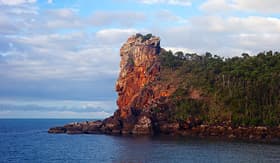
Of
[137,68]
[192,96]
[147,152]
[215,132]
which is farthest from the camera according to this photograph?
[137,68]

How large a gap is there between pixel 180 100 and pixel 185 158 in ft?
174

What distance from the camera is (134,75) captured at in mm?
136000

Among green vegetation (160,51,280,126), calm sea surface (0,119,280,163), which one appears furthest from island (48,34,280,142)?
calm sea surface (0,119,280,163)

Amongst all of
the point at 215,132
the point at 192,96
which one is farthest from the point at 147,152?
the point at 192,96

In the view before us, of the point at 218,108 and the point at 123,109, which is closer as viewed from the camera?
the point at 218,108

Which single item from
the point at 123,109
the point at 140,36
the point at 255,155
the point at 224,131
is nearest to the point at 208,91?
the point at 224,131

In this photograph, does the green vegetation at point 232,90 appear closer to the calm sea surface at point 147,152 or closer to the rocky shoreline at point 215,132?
the rocky shoreline at point 215,132

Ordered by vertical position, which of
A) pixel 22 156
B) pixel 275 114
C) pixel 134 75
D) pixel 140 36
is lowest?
pixel 22 156

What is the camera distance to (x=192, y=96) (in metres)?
120

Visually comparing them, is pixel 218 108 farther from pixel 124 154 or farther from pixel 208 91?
pixel 124 154

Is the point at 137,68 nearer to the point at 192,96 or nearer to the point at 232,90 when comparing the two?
the point at 192,96

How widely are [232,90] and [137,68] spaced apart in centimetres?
3475

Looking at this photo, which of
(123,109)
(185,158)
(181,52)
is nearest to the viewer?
(185,158)

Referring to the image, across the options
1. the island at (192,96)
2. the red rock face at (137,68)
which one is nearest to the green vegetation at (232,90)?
the island at (192,96)
